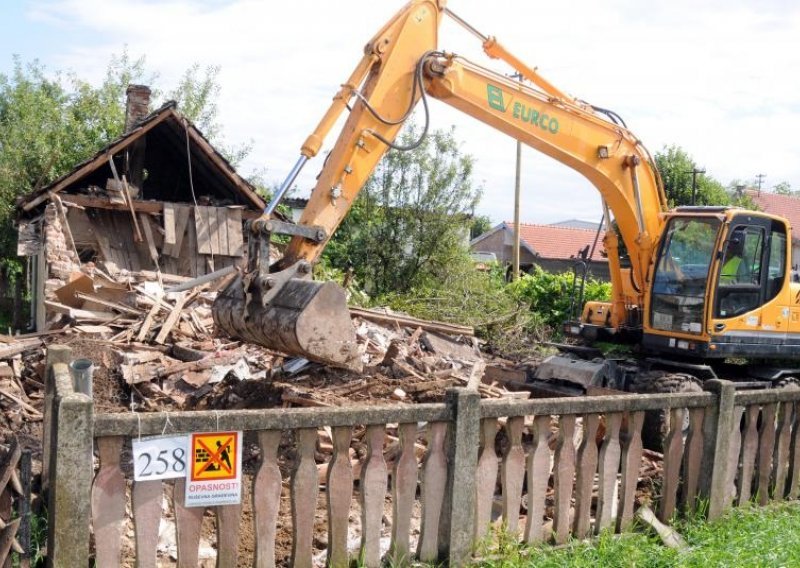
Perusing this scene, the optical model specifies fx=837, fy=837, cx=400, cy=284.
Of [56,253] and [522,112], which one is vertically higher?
[522,112]

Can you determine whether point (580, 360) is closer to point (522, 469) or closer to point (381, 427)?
point (522, 469)

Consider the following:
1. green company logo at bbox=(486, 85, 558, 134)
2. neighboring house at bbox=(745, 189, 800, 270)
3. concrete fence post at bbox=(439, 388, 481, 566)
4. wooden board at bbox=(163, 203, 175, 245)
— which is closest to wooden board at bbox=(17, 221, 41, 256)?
wooden board at bbox=(163, 203, 175, 245)

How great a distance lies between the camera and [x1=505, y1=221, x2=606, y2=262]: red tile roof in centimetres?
4606

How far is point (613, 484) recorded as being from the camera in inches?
231

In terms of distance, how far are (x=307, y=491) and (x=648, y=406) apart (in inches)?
107

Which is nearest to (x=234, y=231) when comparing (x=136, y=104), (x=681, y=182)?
(x=136, y=104)

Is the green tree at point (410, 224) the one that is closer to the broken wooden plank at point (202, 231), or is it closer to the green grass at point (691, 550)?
the broken wooden plank at point (202, 231)

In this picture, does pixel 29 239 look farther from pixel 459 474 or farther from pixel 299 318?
pixel 459 474

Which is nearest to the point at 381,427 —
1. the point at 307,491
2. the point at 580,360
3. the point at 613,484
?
the point at 307,491

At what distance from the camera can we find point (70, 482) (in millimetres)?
3812

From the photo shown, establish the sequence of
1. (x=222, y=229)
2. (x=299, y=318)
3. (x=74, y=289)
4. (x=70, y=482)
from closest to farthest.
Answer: (x=70, y=482) < (x=299, y=318) < (x=74, y=289) < (x=222, y=229)

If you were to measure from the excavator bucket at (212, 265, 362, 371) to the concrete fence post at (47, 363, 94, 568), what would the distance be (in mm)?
3445

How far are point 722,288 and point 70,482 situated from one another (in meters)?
8.17

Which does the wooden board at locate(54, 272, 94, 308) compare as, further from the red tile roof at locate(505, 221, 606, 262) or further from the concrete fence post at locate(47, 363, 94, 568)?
the red tile roof at locate(505, 221, 606, 262)
